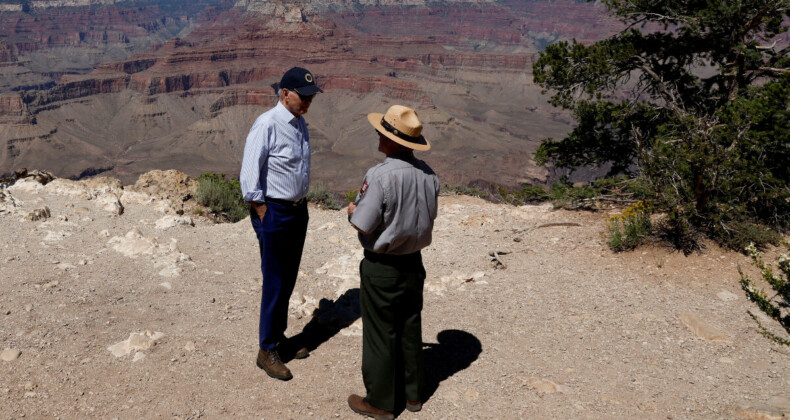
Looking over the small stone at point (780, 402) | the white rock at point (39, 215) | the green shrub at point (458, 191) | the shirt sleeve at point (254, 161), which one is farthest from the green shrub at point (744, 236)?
the white rock at point (39, 215)

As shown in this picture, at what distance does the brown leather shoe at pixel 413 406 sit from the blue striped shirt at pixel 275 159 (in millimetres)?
1663

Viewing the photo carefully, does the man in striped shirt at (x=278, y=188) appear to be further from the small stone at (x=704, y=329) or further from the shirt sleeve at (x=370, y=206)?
A: the small stone at (x=704, y=329)

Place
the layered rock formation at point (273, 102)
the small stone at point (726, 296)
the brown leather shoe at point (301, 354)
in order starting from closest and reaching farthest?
the brown leather shoe at point (301, 354), the small stone at point (726, 296), the layered rock formation at point (273, 102)

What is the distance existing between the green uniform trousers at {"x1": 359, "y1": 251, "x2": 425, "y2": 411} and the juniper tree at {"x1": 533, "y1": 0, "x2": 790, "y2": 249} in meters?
4.10

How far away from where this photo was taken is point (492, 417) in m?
3.46

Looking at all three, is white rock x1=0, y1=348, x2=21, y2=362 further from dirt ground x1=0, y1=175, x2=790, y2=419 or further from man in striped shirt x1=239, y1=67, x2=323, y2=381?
man in striped shirt x1=239, y1=67, x2=323, y2=381

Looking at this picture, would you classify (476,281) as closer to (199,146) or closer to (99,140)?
(199,146)

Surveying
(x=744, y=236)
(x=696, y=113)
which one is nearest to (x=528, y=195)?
(x=696, y=113)

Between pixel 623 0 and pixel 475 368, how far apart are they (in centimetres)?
839

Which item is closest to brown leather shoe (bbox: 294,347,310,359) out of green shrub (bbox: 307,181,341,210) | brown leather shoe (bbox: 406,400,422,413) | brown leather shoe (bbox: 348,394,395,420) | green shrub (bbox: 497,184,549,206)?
brown leather shoe (bbox: 348,394,395,420)

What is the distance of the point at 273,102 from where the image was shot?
126 metres

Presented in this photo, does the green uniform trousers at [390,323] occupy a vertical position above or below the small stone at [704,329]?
above

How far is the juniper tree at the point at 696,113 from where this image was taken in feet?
20.7

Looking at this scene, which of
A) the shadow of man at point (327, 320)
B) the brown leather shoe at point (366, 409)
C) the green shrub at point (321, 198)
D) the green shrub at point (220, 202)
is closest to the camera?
the brown leather shoe at point (366, 409)
